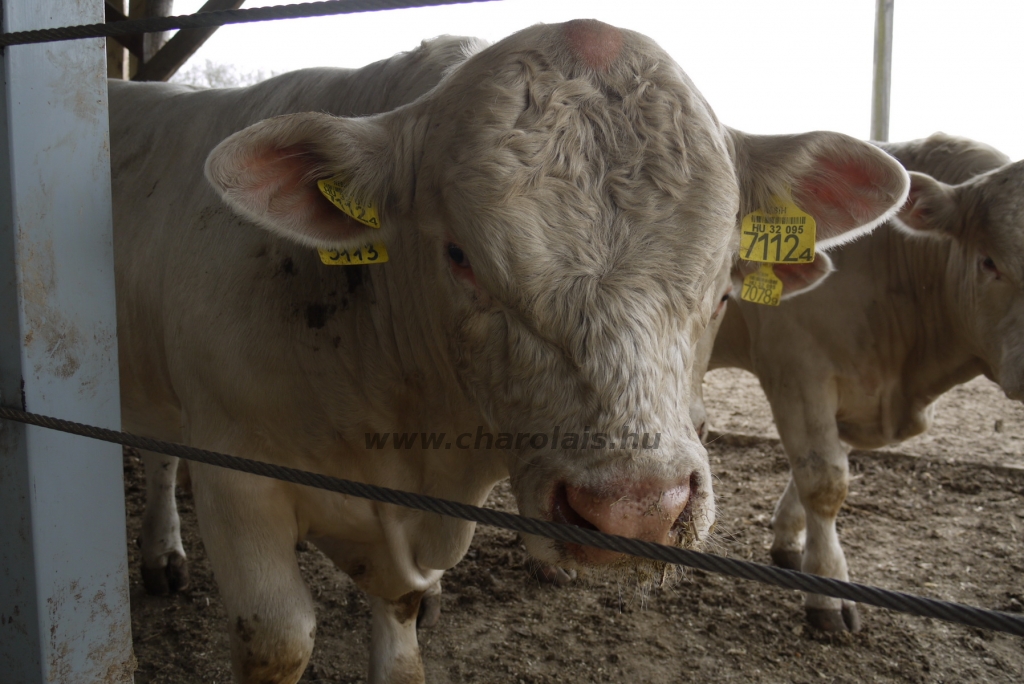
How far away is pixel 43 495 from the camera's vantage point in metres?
1.63

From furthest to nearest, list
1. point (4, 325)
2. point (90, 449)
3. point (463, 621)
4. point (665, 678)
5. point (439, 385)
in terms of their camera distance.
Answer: point (463, 621), point (665, 678), point (439, 385), point (90, 449), point (4, 325)

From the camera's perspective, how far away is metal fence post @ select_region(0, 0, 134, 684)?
1575 mm

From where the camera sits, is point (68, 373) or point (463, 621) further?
point (463, 621)

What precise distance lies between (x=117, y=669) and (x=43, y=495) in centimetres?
47

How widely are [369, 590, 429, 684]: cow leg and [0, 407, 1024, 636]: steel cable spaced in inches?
51.1

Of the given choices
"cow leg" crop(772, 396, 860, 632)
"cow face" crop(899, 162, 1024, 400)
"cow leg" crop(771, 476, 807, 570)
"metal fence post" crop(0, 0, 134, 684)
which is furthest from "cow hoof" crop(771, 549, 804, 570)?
"metal fence post" crop(0, 0, 134, 684)

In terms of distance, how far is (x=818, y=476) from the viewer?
3.30 metres

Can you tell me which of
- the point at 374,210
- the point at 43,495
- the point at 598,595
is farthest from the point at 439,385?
the point at 598,595

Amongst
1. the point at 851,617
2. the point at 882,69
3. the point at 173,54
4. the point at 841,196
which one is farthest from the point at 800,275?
the point at 882,69

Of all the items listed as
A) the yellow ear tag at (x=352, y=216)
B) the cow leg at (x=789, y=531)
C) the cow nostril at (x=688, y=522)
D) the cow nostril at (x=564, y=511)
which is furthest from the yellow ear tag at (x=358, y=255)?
the cow leg at (x=789, y=531)

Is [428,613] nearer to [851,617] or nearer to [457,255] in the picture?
[851,617]

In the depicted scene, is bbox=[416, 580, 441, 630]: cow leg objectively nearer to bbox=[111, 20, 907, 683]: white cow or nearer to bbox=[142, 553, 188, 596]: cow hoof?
bbox=[111, 20, 907, 683]: white cow

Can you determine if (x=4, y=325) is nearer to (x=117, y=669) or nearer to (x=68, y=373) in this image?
(x=68, y=373)

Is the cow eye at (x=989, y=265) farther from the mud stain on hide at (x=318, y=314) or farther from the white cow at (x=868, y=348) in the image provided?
the mud stain on hide at (x=318, y=314)
